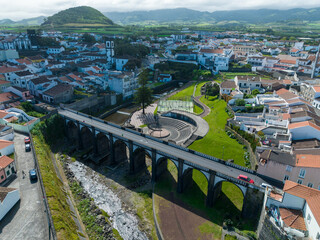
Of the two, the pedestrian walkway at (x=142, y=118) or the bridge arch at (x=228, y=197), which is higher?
the pedestrian walkway at (x=142, y=118)

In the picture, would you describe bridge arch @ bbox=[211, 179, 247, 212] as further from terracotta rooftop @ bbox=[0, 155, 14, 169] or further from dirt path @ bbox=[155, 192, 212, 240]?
terracotta rooftop @ bbox=[0, 155, 14, 169]

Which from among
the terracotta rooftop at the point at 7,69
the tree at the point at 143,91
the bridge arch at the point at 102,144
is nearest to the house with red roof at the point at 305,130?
the bridge arch at the point at 102,144

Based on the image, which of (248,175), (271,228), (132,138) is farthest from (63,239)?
(248,175)

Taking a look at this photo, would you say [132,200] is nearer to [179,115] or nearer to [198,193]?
[198,193]

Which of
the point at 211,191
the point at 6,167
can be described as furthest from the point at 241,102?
the point at 6,167

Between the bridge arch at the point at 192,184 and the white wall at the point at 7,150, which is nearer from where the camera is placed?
the bridge arch at the point at 192,184

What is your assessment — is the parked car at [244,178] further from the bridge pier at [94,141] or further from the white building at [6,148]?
the white building at [6,148]

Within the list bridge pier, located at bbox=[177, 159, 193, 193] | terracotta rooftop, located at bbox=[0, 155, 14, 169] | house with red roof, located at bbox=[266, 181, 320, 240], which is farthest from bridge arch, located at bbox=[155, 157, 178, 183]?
terracotta rooftop, located at bbox=[0, 155, 14, 169]
